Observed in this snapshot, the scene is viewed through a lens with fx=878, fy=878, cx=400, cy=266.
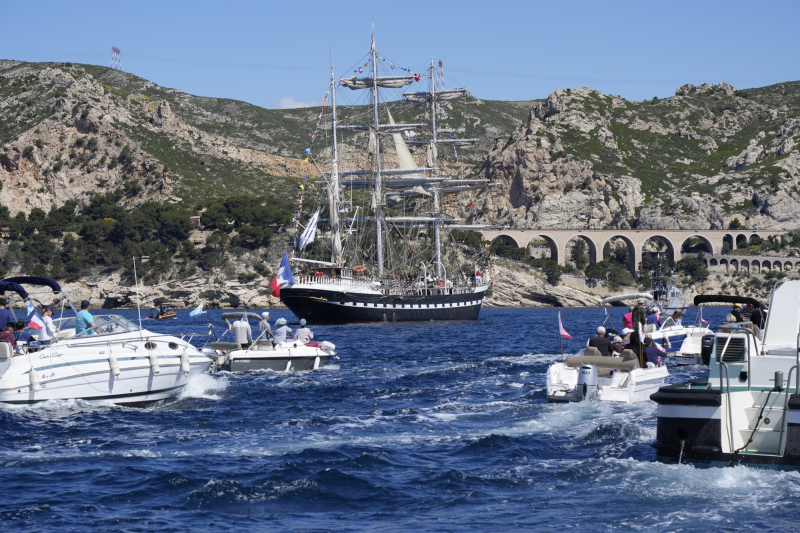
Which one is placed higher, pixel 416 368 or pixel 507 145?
pixel 507 145

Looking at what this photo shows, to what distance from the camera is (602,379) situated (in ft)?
63.9

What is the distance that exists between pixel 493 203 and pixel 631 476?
154 metres

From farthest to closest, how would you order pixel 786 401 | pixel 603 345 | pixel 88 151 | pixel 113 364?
1. pixel 88 151
2. pixel 603 345
3. pixel 113 364
4. pixel 786 401

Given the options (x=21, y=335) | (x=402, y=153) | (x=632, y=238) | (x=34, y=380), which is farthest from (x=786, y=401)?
(x=632, y=238)

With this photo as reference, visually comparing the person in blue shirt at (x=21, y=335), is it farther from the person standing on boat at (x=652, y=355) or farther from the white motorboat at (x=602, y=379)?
the person standing on boat at (x=652, y=355)

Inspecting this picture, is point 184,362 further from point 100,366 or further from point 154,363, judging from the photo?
point 100,366

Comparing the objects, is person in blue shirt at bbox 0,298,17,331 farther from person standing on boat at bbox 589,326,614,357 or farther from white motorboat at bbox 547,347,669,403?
person standing on boat at bbox 589,326,614,357

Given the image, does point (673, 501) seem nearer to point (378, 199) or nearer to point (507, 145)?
point (378, 199)

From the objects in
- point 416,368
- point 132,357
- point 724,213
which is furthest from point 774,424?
point 724,213

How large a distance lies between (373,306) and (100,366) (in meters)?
54.4

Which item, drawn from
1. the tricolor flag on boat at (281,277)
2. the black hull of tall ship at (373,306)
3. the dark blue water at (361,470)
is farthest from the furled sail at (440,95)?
the dark blue water at (361,470)

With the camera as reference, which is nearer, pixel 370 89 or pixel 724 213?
pixel 370 89

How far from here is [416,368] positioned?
30109 millimetres

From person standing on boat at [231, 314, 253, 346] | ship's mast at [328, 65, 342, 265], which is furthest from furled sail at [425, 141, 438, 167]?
person standing on boat at [231, 314, 253, 346]
